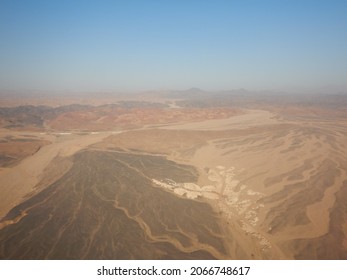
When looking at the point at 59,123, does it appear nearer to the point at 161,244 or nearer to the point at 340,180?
the point at 161,244

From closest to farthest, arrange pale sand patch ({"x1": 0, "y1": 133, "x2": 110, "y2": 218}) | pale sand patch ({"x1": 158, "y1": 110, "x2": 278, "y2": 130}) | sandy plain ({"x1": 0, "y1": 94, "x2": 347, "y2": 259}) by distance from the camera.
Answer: sandy plain ({"x1": 0, "y1": 94, "x2": 347, "y2": 259}) < pale sand patch ({"x1": 0, "y1": 133, "x2": 110, "y2": 218}) < pale sand patch ({"x1": 158, "y1": 110, "x2": 278, "y2": 130})

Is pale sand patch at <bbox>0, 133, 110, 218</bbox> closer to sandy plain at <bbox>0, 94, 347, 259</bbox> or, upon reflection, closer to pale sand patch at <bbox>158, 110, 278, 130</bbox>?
sandy plain at <bbox>0, 94, 347, 259</bbox>

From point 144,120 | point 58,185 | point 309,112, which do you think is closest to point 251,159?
point 58,185

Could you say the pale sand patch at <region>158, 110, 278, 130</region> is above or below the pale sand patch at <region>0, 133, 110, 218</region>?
above

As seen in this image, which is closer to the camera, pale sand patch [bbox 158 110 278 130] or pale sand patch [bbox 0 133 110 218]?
pale sand patch [bbox 0 133 110 218]

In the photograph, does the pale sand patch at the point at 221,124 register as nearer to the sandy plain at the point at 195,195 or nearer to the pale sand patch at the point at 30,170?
the sandy plain at the point at 195,195

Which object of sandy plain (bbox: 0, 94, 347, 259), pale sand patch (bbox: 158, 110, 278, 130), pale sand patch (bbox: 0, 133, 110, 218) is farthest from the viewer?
pale sand patch (bbox: 158, 110, 278, 130)

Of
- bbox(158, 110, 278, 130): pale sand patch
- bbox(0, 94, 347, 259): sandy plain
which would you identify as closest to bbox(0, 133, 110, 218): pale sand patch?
bbox(0, 94, 347, 259): sandy plain

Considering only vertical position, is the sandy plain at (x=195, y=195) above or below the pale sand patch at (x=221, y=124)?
below

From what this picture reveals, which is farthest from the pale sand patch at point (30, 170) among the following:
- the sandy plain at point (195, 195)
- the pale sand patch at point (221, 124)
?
the pale sand patch at point (221, 124)
